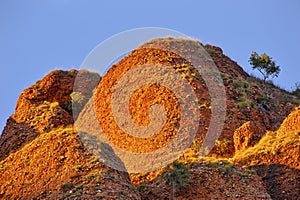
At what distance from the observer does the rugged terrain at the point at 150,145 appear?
31.5m

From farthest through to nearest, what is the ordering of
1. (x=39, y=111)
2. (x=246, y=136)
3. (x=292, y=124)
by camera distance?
(x=39, y=111) → (x=246, y=136) → (x=292, y=124)

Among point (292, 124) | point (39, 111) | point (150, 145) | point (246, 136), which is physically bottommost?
point (246, 136)

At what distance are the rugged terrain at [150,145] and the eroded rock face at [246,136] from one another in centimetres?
6

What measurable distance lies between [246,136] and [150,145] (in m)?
5.98

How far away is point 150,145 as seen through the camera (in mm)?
39469

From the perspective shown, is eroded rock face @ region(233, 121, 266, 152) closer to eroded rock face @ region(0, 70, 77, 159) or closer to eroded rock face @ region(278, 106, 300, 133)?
eroded rock face @ region(278, 106, 300, 133)

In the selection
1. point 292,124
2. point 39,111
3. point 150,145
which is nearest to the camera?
point 292,124

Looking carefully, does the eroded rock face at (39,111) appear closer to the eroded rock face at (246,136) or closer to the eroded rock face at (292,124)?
the eroded rock face at (246,136)

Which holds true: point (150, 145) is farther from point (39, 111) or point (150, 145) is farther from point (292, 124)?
point (39, 111)

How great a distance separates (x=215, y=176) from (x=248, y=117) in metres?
11.9

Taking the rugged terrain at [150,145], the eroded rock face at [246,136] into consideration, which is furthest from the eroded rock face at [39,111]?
the eroded rock face at [246,136]

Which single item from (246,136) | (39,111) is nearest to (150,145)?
(246,136)

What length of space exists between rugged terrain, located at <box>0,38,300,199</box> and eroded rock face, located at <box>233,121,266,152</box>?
6cm

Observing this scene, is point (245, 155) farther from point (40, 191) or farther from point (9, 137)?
point (9, 137)
